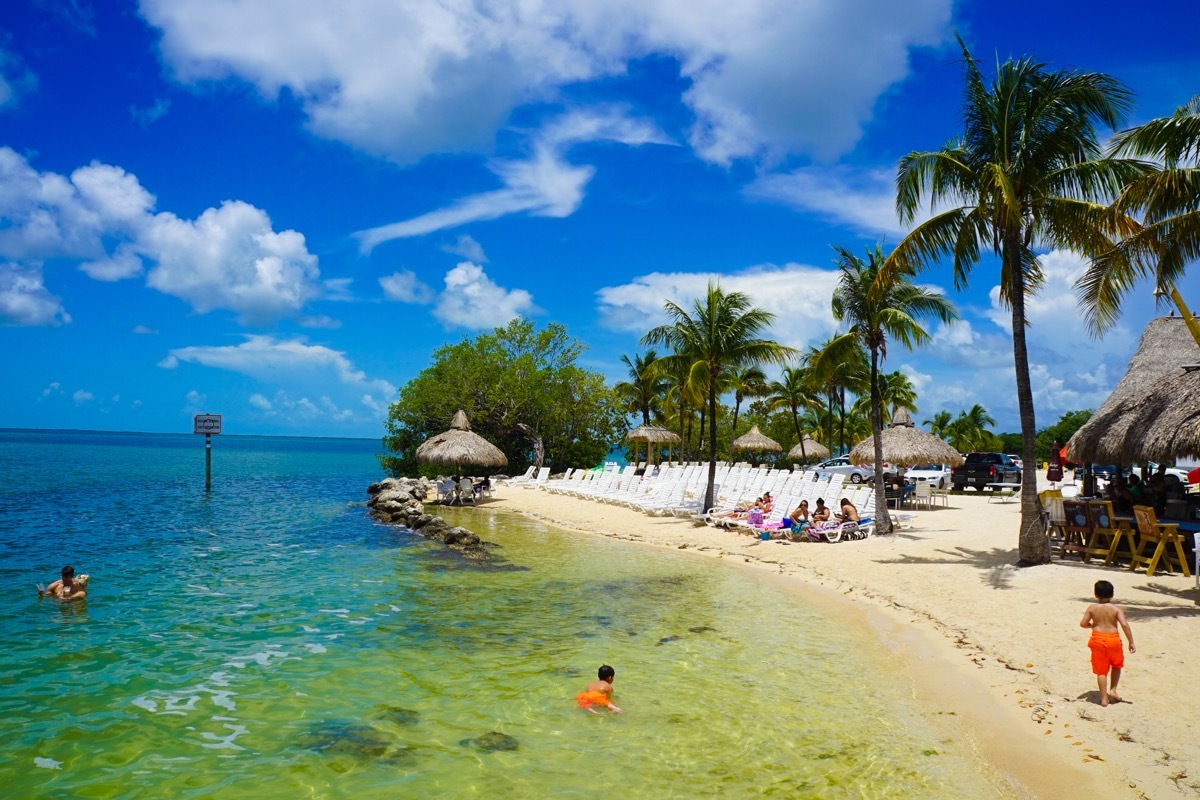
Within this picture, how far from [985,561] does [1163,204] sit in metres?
5.94

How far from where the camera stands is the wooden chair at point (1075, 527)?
1103 cm

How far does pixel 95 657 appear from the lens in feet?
27.3

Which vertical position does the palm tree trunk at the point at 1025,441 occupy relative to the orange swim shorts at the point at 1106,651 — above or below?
above

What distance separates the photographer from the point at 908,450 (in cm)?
2088

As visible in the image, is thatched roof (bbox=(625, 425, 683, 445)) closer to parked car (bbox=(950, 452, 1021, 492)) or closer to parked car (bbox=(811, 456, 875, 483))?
parked car (bbox=(811, 456, 875, 483))

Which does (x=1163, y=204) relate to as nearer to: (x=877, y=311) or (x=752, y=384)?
(x=877, y=311)

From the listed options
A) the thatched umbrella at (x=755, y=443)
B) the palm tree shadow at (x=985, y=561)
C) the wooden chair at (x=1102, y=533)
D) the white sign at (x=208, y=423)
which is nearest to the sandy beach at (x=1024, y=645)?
the palm tree shadow at (x=985, y=561)

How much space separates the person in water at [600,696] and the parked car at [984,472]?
24.2m

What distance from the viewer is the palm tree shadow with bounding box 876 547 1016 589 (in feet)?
34.8

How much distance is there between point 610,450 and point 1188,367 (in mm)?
31876

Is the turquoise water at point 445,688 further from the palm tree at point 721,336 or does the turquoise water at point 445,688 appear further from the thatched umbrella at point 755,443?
the thatched umbrella at point 755,443

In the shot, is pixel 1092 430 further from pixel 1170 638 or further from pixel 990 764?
pixel 990 764

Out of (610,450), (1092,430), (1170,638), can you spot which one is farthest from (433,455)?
(1170,638)

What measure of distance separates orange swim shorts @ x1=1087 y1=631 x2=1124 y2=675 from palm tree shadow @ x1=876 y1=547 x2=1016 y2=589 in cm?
431
